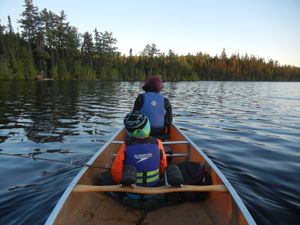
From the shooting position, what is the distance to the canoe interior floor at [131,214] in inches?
148

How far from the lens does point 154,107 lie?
21.0 feet

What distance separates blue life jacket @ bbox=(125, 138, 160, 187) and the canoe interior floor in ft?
1.62

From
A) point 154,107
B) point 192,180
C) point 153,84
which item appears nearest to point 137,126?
point 192,180

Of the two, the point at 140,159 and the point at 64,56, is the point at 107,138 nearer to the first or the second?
the point at 140,159

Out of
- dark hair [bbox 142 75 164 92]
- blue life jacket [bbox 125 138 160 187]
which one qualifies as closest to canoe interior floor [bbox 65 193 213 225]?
blue life jacket [bbox 125 138 160 187]

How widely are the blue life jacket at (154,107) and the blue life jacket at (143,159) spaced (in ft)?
8.05

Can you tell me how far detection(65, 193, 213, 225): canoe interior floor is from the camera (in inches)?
148

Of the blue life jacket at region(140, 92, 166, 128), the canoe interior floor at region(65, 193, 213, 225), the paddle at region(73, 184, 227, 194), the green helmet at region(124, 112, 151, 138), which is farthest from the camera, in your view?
the blue life jacket at region(140, 92, 166, 128)

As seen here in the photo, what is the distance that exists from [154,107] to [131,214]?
3.00 metres

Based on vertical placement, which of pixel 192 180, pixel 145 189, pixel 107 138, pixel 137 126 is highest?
pixel 137 126

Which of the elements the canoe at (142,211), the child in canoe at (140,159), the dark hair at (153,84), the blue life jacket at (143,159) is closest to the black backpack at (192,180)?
the canoe at (142,211)

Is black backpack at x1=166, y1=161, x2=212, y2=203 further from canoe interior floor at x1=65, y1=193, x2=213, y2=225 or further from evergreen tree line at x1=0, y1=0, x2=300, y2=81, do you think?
evergreen tree line at x1=0, y1=0, x2=300, y2=81

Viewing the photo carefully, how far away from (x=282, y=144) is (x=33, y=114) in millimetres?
13397

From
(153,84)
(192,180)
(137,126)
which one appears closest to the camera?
(137,126)
